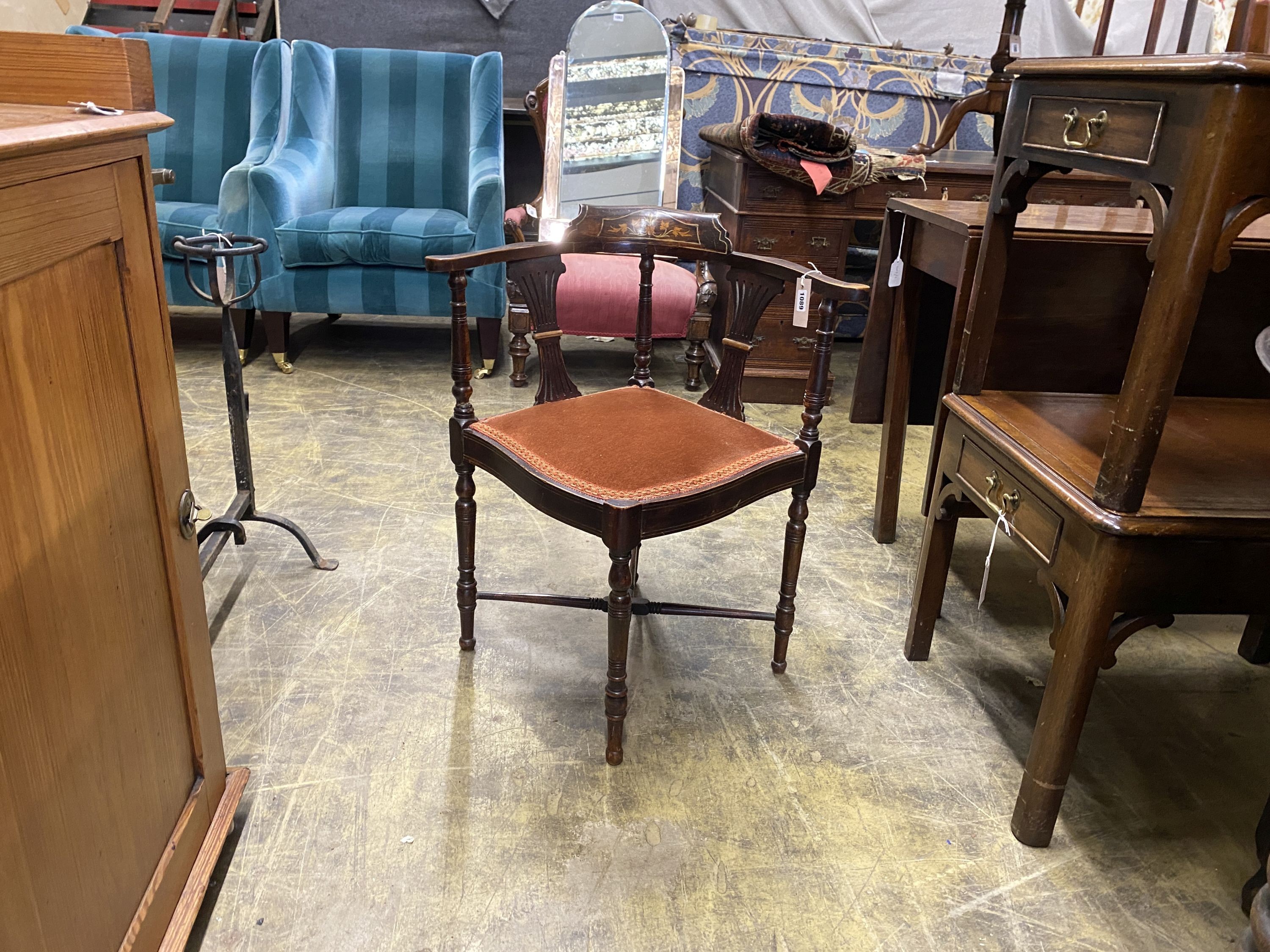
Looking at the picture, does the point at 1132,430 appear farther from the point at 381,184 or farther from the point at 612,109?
the point at 381,184

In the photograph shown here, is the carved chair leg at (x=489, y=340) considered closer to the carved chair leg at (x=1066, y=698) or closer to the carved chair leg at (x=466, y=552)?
the carved chair leg at (x=466, y=552)

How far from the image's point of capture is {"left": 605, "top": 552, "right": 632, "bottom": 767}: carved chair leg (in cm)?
137

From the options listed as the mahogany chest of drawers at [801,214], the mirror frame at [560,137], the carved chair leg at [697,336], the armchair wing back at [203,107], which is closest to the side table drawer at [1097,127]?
the carved chair leg at [697,336]

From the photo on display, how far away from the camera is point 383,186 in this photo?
3.79 m

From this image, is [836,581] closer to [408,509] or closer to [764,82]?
[408,509]

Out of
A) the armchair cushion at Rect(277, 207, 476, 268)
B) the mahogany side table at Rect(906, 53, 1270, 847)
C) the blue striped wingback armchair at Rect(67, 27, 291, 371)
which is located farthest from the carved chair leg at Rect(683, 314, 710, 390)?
the blue striped wingback armchair at Rect(67, 27, 291, 371)

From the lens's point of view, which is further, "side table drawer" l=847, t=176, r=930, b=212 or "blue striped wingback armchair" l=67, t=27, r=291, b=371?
"blue striped wingback armchair" l=67, t=27, r=291, b=371

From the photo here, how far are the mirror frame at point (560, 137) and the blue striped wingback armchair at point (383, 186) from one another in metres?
0.23

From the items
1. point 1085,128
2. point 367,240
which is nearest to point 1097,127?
point 1085,128

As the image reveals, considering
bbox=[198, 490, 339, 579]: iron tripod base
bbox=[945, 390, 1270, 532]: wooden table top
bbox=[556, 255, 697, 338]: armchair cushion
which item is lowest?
bbox=[198, 490, 339, 579]: iron tripod base

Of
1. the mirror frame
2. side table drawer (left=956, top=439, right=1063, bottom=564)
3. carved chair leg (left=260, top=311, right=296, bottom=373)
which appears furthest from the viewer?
the mirror frame

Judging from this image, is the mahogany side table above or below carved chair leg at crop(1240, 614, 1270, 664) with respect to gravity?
above

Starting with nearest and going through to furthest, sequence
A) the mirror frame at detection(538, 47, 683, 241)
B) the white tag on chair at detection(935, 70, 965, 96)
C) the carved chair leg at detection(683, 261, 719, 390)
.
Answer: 1. the carved chair leg at detection(683, 261, 719, 390)
2. the mirror frame at detection(538, 47, 683, 241)
3. the white tag on chair at detection(935, 70, 965, 96)

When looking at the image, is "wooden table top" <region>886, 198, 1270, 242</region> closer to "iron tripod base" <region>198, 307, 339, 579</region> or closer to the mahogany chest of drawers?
the mahogany chest of drawers
